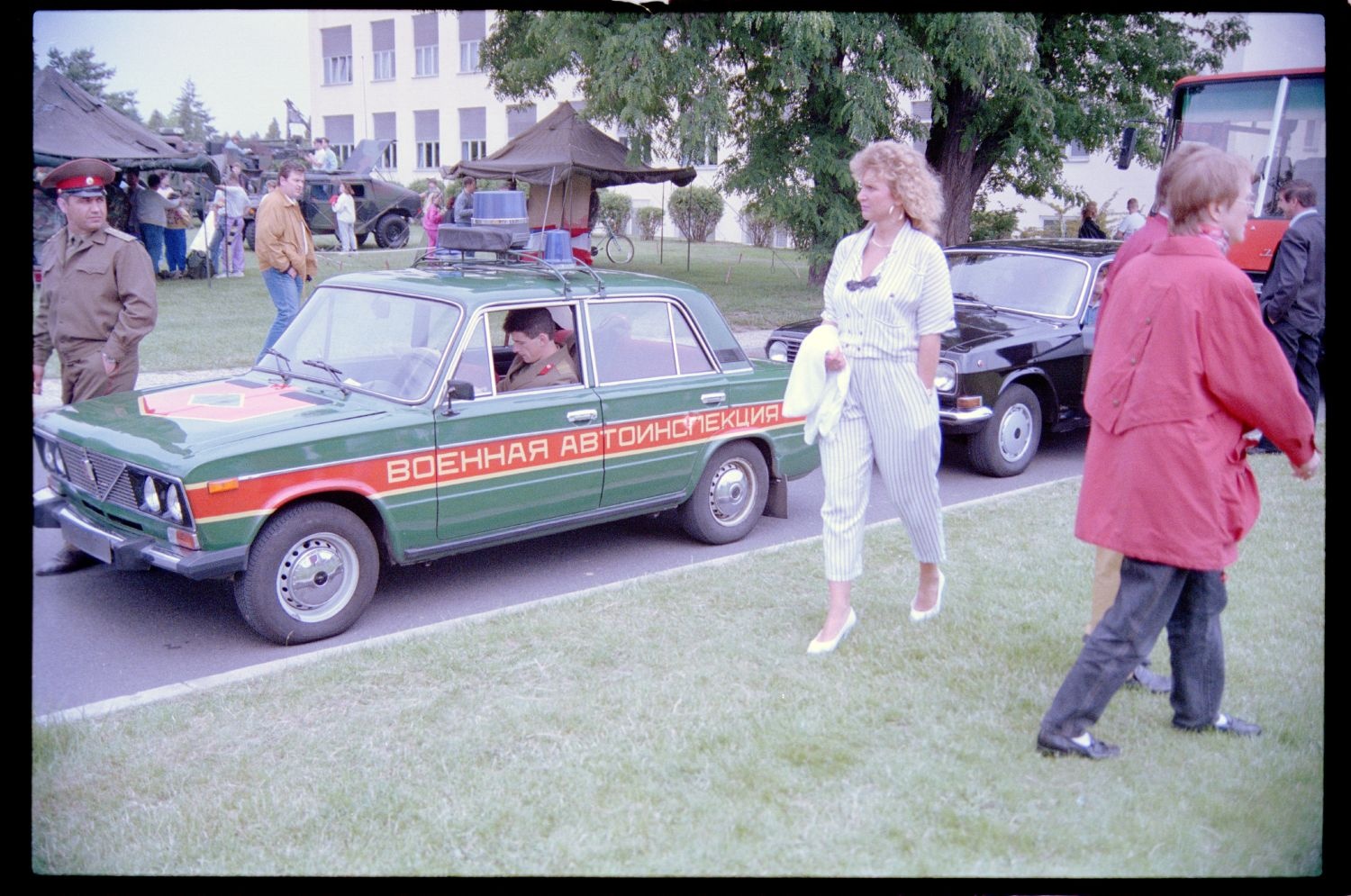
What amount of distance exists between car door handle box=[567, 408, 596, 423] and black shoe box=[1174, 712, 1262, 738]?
3.12 m

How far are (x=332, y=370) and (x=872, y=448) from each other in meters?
2.71

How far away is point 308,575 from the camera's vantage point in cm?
507

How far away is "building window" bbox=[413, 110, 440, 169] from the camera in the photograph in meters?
44.8

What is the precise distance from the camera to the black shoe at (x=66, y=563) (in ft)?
19.5

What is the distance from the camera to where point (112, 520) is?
5.10 m

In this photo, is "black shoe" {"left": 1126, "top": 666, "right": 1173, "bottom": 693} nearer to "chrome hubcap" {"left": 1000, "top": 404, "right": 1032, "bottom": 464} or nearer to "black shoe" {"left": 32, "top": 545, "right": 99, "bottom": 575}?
"chrome hubcap" {"left": 1000, "top": 404, "right": 1032, "bottom": 464}

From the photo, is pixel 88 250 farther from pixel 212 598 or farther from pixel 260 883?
pixel 260 883

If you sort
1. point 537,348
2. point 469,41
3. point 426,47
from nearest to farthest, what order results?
point 537,348 < point 469,41 < point 426,47

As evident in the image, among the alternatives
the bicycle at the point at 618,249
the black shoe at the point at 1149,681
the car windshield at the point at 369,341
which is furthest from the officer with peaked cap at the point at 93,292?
the bicycle at the point at 618,249

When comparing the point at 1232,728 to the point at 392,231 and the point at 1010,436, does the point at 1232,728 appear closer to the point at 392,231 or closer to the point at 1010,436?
the point at 1010,436

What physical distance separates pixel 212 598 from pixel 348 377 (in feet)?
4.15

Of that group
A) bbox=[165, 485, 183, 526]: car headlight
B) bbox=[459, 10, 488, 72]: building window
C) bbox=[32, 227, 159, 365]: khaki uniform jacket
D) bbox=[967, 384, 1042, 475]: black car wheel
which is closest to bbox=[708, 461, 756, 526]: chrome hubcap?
bbox=[967, 384, 1042, 475]: black car wheel

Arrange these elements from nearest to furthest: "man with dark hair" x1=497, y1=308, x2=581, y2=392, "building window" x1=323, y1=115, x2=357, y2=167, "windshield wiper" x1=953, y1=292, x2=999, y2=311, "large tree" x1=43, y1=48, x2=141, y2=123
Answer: "man with dark hair" x1=497, y1=308, x2=581, y2=392 < "windshield wiper" x1=953, y1=292, x2=999, y2=311 < "large tree" x1=43, y1=48, x2=141, y2=123 < "building window" x1=323, y1=115, x2=357, y2=167

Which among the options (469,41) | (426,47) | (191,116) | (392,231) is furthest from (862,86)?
(191,116)
